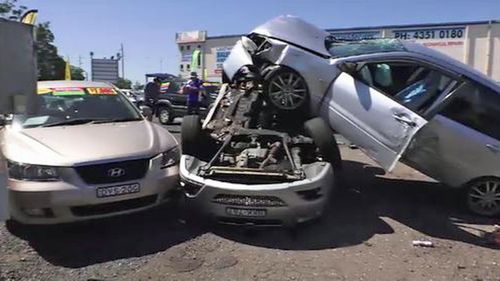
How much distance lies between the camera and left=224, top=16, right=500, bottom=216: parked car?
6.04 meters

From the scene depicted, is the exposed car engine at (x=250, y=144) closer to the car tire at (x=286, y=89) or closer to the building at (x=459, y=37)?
the car tire at (x=286, y=89)

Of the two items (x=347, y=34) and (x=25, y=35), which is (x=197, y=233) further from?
(x=347, y=34)

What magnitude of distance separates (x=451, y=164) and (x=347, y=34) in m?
33.6

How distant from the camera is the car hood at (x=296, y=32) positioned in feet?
22.2

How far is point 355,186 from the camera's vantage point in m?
7.68

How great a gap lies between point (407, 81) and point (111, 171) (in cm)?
360

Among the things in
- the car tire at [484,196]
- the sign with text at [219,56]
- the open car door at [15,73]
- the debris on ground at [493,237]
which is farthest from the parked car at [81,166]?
the sign with text at [219,56]

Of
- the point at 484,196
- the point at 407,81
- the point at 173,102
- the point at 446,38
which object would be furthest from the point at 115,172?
the point at 446,38

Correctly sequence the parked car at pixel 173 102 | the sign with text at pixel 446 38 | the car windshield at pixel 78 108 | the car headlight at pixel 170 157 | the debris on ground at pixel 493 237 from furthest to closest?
the sign with text at pixel 446 38 < the parked car at pixel 173 102 < the car windshield at pixel 78 108 < the car headlight at pixel 170 157 < the debris on ground at pixel 493 237

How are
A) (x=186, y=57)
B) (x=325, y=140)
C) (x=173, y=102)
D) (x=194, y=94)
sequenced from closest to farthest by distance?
1. (x=325, y=140)
2. (x=194, y=94)
3. (x=173, y=102)
4. (x=186, y=57)

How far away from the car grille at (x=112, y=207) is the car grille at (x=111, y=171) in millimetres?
221

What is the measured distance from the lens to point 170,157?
559cm

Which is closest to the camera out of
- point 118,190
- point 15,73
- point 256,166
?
point 15,73

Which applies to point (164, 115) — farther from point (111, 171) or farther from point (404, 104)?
point (111, 171)
